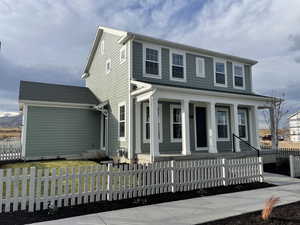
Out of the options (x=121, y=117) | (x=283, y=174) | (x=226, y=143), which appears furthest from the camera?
(x=226, y=143)

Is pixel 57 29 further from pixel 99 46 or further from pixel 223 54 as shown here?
pixel 223 54

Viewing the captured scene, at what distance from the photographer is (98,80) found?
14.9 meters

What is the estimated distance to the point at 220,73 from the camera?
45.1 feet

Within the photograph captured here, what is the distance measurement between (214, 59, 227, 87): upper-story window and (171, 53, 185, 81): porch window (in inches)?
104

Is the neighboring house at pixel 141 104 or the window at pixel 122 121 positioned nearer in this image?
the neighboring house at pixel 141 104

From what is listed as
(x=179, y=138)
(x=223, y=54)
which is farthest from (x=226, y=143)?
(x=223, y=54)

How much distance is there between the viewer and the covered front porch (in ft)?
29.6

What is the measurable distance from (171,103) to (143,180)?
652 centimetres

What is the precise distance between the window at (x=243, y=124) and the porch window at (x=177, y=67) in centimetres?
511

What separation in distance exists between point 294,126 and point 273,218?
4900cm

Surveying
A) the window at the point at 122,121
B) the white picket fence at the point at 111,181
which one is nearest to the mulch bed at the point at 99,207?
the white picket fence at the point at 111,181

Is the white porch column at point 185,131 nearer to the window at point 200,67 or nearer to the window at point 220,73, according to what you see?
the window at point 200,67

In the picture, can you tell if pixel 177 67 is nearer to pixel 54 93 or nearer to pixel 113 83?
pixel 113 83

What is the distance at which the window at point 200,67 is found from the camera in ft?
42.2
